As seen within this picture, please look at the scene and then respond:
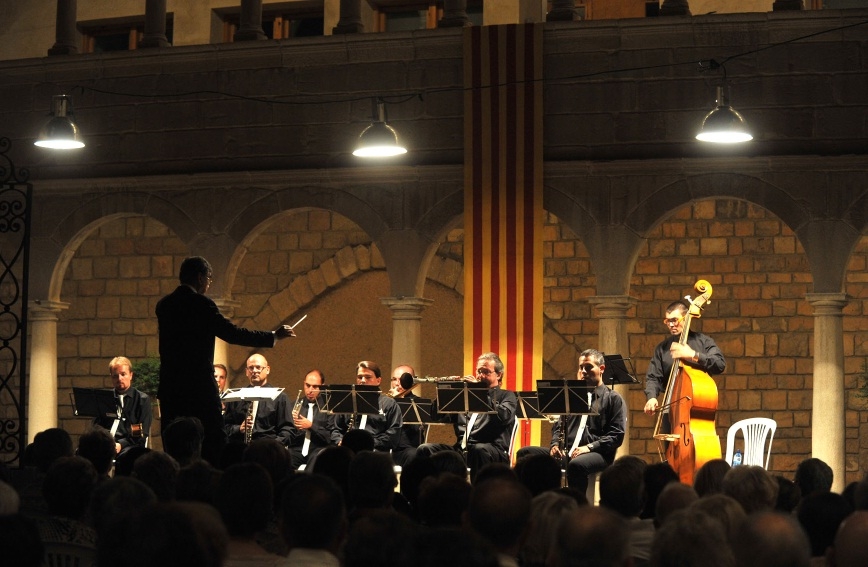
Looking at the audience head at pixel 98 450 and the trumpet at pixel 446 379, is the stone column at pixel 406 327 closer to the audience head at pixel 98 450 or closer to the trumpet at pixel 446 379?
the trumpet at pixel 446 379

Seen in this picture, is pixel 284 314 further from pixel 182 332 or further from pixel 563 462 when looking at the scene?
pixel 182 332

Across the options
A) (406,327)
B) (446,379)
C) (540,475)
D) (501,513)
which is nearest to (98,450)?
(540,475)

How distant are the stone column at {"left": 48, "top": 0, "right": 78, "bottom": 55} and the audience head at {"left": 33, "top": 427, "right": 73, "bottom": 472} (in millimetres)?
7240

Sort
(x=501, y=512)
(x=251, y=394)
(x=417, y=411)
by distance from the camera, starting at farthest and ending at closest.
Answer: (x=417, y=411) → (x=251, y=394) → (x=501, y=512)

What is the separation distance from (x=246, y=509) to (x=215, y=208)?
800 cm

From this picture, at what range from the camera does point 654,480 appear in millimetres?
4793

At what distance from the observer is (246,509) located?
358cm

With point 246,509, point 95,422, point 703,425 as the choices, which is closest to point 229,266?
point 95,422

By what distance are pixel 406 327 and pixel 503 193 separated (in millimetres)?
1360

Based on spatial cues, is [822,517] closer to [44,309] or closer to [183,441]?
[183,441]

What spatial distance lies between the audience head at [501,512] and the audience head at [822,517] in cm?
97

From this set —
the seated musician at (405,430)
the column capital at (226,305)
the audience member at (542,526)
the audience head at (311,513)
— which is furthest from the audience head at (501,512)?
the column capital at (226,305)

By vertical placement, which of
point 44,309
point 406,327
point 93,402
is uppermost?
point 44,309

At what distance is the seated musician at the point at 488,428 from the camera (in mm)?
8703
